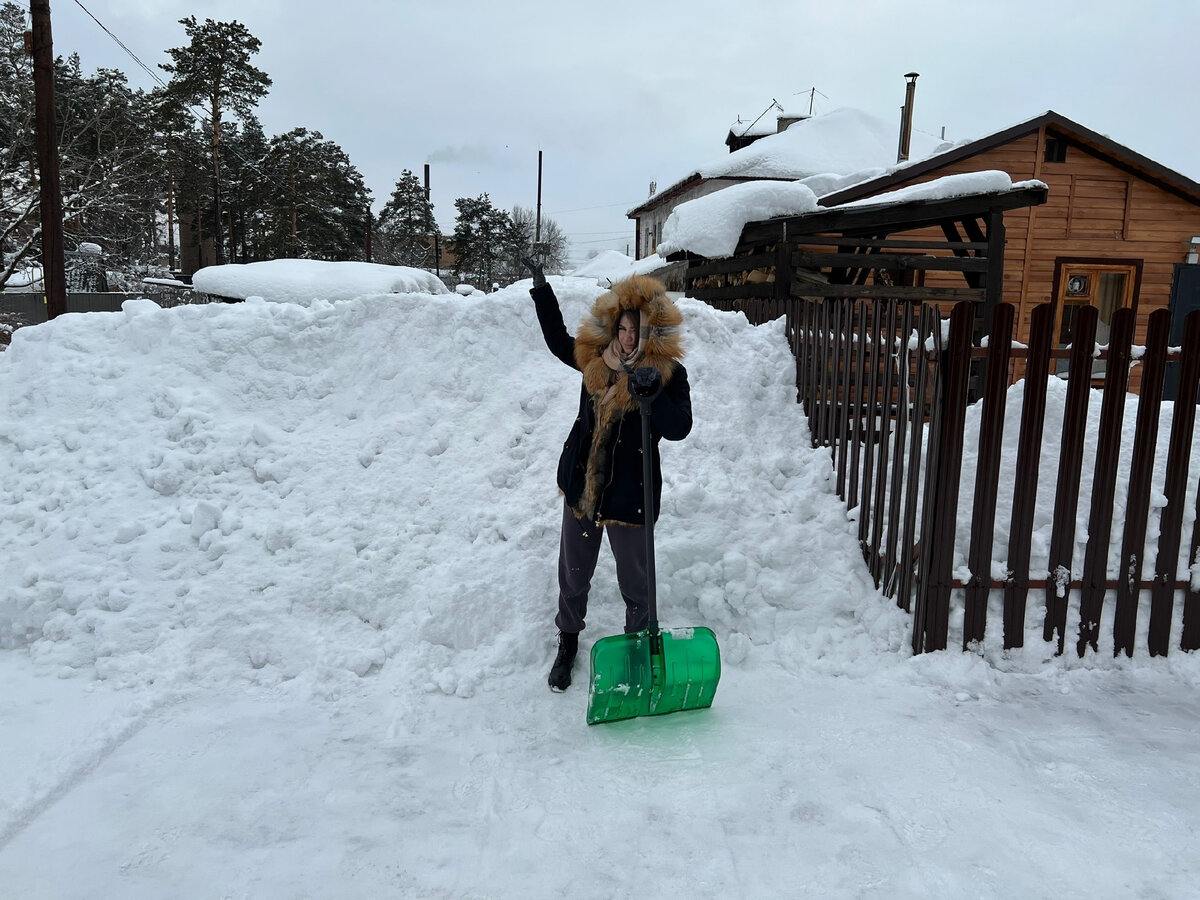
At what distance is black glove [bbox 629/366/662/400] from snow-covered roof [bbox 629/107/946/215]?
2005 cm

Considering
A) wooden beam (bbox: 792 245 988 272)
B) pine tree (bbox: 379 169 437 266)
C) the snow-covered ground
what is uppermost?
pine tree (bbox: 379 169 437 266)

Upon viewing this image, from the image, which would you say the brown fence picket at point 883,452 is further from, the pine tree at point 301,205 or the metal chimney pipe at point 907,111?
the pine tree at point 301,205

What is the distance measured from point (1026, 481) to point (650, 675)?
2.24 meters

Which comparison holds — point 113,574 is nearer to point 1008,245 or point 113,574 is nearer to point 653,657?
point 653,657

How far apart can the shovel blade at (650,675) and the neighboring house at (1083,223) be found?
10570 millimetres

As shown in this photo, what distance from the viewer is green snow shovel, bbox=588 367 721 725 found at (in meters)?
3.15

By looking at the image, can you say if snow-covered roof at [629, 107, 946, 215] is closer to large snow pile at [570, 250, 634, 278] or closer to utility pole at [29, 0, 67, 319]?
large snow pile at [570, 250, 634, 278]

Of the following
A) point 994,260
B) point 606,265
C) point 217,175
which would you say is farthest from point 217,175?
point 994,260

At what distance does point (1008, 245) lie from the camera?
1175cm

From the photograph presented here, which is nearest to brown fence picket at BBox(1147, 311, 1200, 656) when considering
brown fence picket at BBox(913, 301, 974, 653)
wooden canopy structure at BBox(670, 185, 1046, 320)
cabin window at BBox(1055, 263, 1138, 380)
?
brown fence picket at BBox(913, 301, 974, 653)

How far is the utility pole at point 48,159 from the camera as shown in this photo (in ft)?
36.5

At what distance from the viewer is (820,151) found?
21.9 meters

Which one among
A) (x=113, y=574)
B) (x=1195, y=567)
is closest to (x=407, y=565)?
(x=113, y=574)

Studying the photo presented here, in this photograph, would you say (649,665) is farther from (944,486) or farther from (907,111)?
(907,111)
